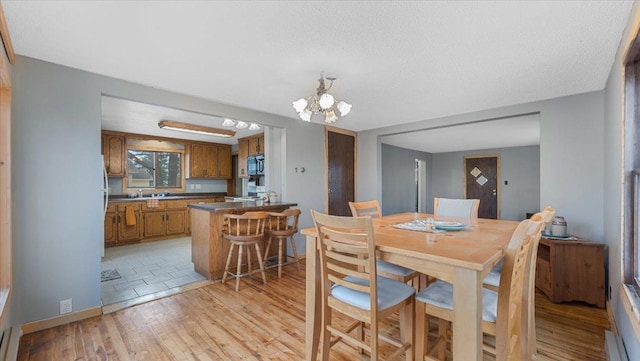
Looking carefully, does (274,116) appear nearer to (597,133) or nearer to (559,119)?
→ (559,119)

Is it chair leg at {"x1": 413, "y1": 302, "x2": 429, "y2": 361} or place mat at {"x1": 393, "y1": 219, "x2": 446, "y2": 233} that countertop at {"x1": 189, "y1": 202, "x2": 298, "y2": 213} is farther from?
chair leg at {"x1": 413, "y1": 302, "x2": 429, "y2": 361}

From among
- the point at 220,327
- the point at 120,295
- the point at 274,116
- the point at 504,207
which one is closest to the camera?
the point at 220,327

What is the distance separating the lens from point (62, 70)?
7.95ft

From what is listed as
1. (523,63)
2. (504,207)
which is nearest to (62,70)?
(523,63)

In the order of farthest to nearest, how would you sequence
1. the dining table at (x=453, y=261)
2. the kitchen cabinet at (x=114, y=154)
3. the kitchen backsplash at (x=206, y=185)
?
the kitchen backsplash at (x=206, y=185)
the kitchen cabinet at (x=114, y=154)
the dining table at (x=453, y=261)

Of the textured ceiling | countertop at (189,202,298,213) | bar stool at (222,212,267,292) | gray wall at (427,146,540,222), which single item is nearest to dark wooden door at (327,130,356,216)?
countertop at (189,202,298,213)

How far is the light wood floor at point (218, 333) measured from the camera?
1970 millimetres

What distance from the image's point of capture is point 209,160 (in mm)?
6895

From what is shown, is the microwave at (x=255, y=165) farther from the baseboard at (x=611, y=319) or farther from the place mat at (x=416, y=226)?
the baseboard at (x=611, y=319)

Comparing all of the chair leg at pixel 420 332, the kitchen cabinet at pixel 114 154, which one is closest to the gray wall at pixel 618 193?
the chair leg at pixel 420 332

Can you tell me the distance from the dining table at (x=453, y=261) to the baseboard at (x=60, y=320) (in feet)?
6.65

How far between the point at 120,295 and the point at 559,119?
16.9 feet

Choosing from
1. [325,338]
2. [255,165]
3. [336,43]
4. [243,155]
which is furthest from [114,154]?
[325,338]

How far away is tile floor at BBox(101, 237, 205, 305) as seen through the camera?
3084mm
